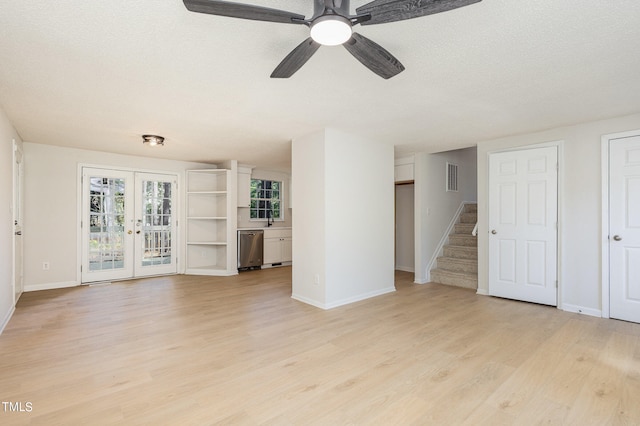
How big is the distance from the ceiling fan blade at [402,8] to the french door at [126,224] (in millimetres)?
5666

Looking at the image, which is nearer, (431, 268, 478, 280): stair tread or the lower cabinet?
(431, 268, 478, 280): stair tread

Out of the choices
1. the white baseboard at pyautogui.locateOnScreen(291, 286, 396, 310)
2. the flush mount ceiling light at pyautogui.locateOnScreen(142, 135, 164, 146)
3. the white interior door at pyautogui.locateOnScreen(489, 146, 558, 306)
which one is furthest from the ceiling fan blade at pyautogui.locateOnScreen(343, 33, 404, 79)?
the flush mount ceiling light at pyautogui.locateOnScreen(142, 135, 164, 146)

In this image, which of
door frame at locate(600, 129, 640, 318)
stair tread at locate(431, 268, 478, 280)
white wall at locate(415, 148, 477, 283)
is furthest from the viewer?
white wall at locate(415, 148, 477, 283)

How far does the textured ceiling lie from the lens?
1741 millimetres

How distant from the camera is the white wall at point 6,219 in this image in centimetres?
319

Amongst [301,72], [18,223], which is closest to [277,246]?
[18,223]

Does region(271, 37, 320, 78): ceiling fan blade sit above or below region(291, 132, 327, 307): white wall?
above

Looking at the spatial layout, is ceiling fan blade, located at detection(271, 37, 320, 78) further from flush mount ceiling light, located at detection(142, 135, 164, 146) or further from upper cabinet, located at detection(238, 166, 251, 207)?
upper cabinet, located at detection(238, 166, 251, 207)

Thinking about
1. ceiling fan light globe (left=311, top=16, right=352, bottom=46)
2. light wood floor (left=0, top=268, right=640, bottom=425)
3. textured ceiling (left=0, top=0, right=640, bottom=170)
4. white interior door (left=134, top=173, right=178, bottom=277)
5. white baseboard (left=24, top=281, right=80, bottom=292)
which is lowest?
light wood floor (left=0, top=268, right=640, bottom=425)

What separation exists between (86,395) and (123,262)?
4126 millimetres

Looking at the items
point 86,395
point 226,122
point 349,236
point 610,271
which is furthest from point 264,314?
point 610,271

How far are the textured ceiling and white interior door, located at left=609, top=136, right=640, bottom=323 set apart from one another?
1.66 ft

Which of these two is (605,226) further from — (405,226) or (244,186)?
(244,186)

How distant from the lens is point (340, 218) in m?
4.13
